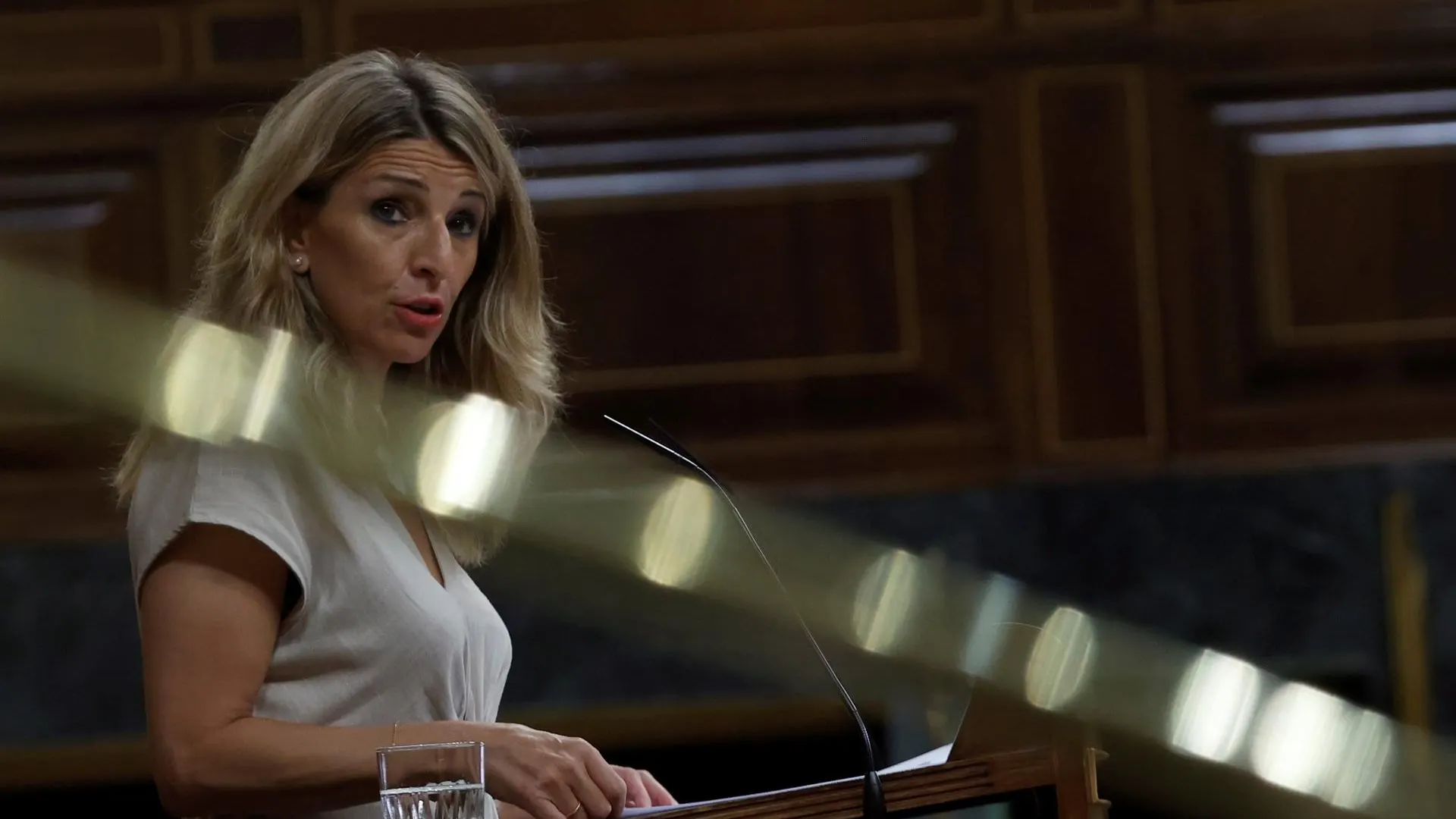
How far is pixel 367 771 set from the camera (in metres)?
1.25

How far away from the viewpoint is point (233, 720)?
130 cm

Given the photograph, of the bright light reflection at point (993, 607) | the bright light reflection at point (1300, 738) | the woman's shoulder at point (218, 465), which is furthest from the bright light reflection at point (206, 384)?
the bright light reflection at point (1300, 738)

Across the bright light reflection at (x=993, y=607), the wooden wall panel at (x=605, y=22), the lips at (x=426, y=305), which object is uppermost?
the wooden wall panel at (x=605, y=22)

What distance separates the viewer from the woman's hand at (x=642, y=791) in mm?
1443

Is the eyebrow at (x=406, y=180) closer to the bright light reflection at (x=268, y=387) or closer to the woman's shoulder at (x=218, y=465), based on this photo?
the bright light reflection at (x=268, y=387)

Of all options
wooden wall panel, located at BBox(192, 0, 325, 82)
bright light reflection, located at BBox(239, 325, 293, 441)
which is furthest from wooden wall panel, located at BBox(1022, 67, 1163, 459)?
bright light reflection, located at BBox(239, 325, 293, 441)

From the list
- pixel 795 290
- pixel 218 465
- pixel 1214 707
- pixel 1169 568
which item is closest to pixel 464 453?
pixel 218 465

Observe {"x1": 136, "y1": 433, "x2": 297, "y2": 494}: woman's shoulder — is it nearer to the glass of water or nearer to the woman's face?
the woman's face

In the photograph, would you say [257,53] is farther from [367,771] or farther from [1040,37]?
[367,771]

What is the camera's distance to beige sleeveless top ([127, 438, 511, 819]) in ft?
4.47

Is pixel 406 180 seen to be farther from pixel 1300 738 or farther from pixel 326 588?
pixel 1300 738

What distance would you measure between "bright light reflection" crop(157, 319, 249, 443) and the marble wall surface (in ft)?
3.60

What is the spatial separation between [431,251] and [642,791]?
49cm

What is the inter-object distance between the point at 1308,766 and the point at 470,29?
1619 mm
